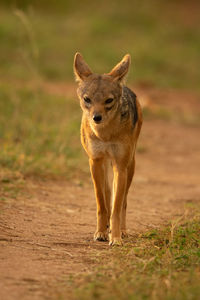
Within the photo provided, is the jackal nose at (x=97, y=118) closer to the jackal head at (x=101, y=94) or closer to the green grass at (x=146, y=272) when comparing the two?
the jackal head at (x=101, y=94)

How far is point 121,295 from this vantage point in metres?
3.74

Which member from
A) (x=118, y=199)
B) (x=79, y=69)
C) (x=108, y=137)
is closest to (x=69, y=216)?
(x=118, y=199)

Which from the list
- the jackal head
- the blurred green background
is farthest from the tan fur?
the blurred green background

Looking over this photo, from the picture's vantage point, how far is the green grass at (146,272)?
377 cm

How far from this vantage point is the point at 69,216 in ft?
21.2

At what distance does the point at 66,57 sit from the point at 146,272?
14782 millimetres

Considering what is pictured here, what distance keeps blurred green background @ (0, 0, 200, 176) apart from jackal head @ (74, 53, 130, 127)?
2.33 meters

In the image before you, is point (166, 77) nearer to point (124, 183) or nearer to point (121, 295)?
point (124, 183)

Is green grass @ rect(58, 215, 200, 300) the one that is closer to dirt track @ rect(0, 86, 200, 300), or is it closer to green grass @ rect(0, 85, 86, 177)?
dirt track @ rect(0, 86, 200, 300)

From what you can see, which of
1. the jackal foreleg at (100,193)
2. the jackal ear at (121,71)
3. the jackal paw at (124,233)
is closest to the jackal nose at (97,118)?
the jackal foreleg at (100,193)

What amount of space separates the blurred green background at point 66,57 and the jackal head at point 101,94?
91.6 inches

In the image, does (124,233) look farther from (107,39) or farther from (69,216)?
(107,39)

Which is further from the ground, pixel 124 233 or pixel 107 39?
pixel 107 39

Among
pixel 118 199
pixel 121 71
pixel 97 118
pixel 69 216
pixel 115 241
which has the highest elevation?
pixel 121 71
